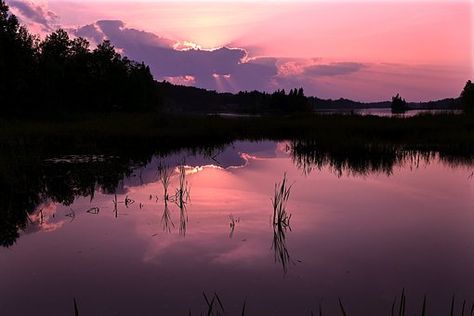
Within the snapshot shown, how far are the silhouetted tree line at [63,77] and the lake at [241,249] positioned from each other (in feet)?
98.4

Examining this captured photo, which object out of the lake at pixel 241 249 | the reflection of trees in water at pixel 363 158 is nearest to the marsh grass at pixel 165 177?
the lake at pixel 241 249

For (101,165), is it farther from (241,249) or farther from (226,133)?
(226,133)

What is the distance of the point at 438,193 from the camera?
40.6 ft

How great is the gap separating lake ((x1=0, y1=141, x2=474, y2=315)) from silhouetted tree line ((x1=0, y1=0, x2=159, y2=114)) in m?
30.0

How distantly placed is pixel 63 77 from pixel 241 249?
54.9 metres

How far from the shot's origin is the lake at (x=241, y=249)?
5496mm

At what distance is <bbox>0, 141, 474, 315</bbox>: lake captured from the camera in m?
5.50

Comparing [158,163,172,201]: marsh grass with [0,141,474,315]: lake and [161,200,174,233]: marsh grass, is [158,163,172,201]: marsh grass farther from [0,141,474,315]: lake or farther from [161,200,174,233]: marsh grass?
[161,200,174,233]: marsh grass

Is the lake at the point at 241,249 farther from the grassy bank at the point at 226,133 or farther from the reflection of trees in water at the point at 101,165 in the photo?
the grassy bank at the point at 226,133

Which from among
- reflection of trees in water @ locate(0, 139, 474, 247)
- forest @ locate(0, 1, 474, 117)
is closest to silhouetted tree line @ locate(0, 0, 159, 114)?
forest @ locate(0, 1, 474, 117)

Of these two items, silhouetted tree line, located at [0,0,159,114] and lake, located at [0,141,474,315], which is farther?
silhouetted tree line, located at [0,0,159,114]

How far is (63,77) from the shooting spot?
56125 mm

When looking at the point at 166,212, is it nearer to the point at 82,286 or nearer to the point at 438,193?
the point at 82,286

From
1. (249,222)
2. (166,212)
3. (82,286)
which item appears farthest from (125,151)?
(82,286)
